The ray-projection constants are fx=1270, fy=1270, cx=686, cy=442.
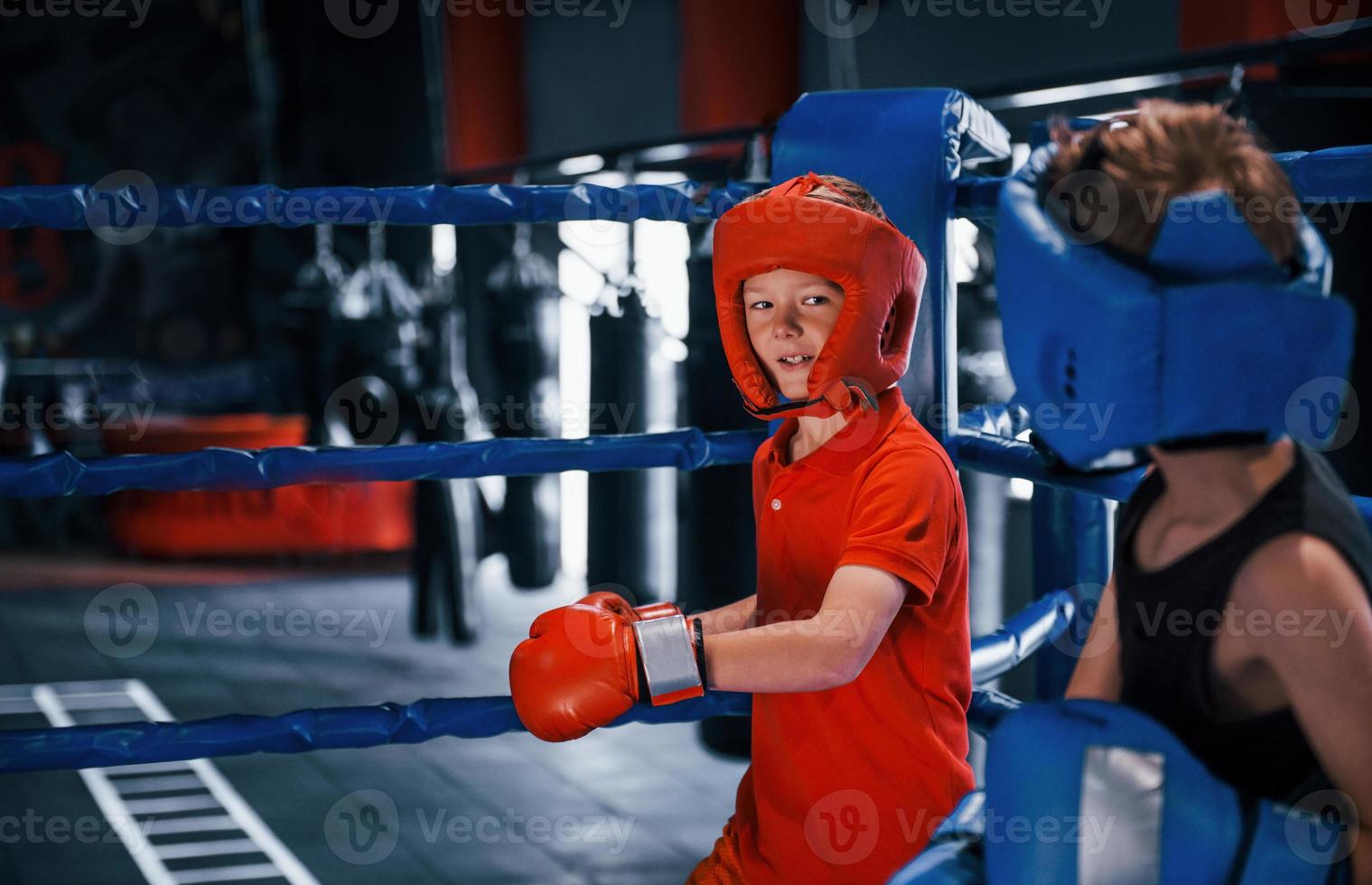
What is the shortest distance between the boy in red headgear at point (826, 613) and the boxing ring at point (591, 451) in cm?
18

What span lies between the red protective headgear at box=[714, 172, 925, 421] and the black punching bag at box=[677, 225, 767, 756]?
6.70 ft

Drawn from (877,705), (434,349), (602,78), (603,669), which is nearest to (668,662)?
(603,669)

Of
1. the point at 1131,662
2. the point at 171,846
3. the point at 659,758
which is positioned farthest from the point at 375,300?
the point at 1131,662

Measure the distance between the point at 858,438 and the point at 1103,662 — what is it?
0.34 meters

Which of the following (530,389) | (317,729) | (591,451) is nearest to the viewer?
(317,729)

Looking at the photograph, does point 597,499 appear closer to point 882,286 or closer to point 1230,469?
point 882,286

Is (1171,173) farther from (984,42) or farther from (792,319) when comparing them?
(984,42)

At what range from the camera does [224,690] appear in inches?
147

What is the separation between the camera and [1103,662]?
2.60 ft

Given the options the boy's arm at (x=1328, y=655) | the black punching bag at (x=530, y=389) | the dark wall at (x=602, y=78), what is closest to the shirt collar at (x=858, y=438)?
the boy's arm at (x=1328, y=655)

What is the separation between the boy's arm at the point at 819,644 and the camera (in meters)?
0.94

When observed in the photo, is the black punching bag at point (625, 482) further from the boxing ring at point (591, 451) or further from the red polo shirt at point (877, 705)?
the red polo shirt at point (877, 705)

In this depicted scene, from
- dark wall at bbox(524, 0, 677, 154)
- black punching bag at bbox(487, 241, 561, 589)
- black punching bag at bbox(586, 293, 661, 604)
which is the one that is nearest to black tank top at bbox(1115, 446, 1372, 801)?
black punching bag at bbox(586, 293, 661, 604)

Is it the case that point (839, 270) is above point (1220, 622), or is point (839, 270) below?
above
